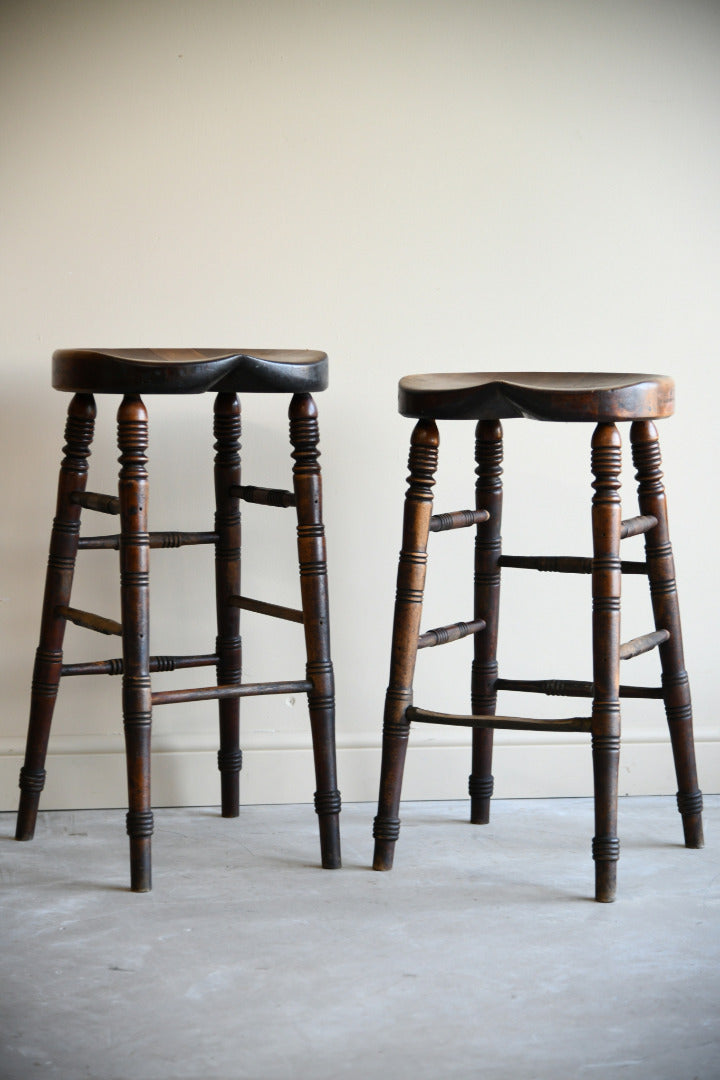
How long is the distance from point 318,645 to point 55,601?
0.51 meters

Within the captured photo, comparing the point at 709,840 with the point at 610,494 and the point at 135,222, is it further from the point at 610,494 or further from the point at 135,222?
the point at 135,222

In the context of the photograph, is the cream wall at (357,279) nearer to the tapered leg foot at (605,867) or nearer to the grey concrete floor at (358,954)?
the grey concrete floor at (358,954)

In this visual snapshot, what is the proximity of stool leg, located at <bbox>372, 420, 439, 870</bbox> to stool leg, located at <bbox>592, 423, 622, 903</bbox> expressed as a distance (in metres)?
0.29

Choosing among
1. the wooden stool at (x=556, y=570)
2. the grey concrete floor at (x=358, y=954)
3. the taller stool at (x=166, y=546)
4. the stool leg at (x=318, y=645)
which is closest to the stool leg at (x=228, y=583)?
the taller stool at (x=166, y=546)

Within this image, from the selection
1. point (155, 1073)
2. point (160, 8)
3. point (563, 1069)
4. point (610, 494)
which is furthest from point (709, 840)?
point (160, 8)

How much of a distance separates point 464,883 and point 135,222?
1.42 metres

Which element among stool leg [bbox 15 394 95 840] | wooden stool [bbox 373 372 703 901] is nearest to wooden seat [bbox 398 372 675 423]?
wooden stool [bbox 373 372 703 901]

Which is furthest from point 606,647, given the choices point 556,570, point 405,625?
point 405,625

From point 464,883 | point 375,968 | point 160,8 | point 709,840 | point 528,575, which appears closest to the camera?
point 375,968

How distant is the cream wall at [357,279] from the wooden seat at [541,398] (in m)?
0.43

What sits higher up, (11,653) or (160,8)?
(160,8)

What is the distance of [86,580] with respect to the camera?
238cm

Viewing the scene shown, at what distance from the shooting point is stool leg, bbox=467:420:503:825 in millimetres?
2191

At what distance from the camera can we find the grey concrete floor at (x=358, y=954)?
139 centimetres
